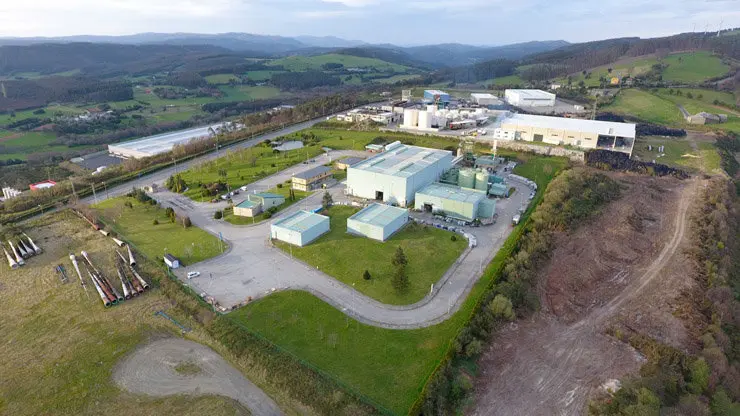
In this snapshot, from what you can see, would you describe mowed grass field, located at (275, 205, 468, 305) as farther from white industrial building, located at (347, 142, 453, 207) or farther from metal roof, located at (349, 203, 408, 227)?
white industrial building, located at (347, 142, 453, 207)

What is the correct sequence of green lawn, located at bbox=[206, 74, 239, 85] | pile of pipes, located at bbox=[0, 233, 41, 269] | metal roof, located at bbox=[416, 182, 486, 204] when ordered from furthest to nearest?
green lawn, located at bbox=[206, 74, 239, 85] → metal roof, located at bbox=[416, 182, 486, 204] → pile of pipes, located at bbox=[0, 233, 41, 269]

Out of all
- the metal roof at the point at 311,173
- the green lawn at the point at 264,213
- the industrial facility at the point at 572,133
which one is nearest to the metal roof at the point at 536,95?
the industrial facility at the point at 572,133

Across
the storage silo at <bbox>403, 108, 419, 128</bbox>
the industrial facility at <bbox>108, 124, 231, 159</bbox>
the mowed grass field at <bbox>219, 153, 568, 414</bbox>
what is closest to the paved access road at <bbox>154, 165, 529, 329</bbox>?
the mowed grass field at <bbox>219, 153, 568, 414</bbox>

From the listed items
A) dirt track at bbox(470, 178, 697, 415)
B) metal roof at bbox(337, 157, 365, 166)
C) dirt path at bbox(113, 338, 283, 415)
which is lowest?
dirt path at bbox(113, 338, 283, 415)

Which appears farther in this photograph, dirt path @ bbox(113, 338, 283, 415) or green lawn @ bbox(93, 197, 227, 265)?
green lawn @ bbox(93, 197, 227, 265)

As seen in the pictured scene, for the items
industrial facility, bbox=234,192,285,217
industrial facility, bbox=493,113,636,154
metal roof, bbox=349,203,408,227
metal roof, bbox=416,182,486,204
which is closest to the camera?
metal roof, bbox=349,203,408,227

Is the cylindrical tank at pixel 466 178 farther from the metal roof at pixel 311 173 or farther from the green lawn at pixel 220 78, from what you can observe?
the green lawn at pixel 220 78
